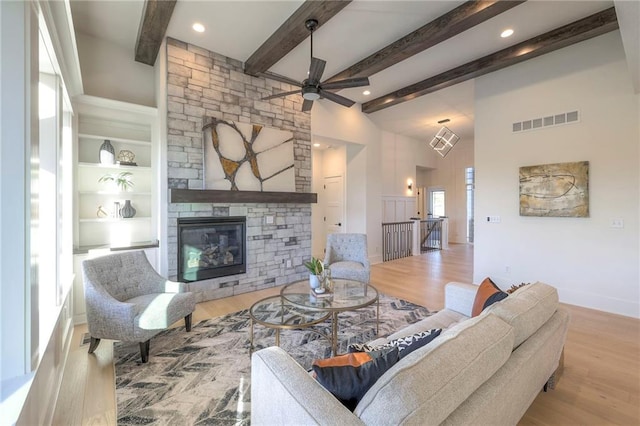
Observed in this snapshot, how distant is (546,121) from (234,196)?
461cm

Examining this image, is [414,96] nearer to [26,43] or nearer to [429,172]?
[26,43]

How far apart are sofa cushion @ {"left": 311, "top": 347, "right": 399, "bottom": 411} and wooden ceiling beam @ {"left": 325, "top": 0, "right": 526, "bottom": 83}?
3551mm

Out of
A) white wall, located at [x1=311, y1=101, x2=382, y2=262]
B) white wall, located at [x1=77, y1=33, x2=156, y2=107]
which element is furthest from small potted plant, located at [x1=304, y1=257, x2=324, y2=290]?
white wall, located at [x1=311, y1=101, x2=382, y2=262]

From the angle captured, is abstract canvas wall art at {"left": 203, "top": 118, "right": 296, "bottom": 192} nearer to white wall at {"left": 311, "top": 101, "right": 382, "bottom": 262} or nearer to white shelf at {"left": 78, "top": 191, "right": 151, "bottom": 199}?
white shelf at {"left": 78, "top": 191, "right": 151, "bottom": 199}

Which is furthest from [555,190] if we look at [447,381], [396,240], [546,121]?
[447,381]

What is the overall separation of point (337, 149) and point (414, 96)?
2.20 meters

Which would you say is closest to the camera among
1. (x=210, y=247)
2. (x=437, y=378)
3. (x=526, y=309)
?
(x=437, y=378)

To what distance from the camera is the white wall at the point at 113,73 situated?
3750 millimetres

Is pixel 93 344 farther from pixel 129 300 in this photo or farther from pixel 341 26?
pixel 341 26

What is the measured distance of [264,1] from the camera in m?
3.06

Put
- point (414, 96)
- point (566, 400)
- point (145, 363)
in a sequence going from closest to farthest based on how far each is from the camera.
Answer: point (566, 400)
point (145, 363)
point (414, 96)

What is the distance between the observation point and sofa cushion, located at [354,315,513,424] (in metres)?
0.84

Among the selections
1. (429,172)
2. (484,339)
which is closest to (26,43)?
(484,339)

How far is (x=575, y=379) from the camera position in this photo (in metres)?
2.22
